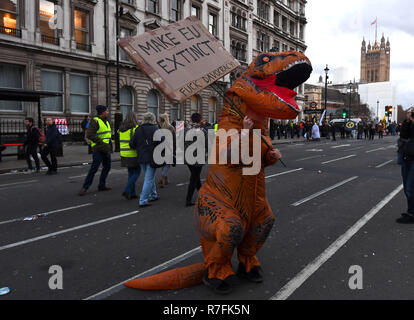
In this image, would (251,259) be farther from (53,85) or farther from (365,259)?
(53,85)

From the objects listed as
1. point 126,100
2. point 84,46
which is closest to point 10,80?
point 84,46

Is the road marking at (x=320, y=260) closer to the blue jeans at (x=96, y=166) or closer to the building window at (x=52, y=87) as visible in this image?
the blue jeans at (x=96, y=166)

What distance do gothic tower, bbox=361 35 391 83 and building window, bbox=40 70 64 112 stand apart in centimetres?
14728

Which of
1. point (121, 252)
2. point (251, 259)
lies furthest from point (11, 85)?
point (251, 259)

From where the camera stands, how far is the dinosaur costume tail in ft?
10.7

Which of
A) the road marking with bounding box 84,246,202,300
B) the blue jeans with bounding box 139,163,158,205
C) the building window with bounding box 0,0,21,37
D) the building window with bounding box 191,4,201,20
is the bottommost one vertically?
the road marking with bounding box 84,246,202,300

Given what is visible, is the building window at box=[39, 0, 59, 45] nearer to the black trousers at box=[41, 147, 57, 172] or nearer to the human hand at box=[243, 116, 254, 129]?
the black trousers at box=[41, 147, 57, 172]

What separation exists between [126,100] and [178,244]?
22.8 m

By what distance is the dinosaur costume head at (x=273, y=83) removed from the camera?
Result: 296cm

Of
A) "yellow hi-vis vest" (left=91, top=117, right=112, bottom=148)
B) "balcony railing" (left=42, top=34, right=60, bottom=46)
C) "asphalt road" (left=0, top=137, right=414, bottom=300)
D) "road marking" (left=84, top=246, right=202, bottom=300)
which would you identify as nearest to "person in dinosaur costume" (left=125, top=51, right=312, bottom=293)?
"road marking" (left=84, top=246, right=202, bottom=300)

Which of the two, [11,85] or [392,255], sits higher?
[11,85]
